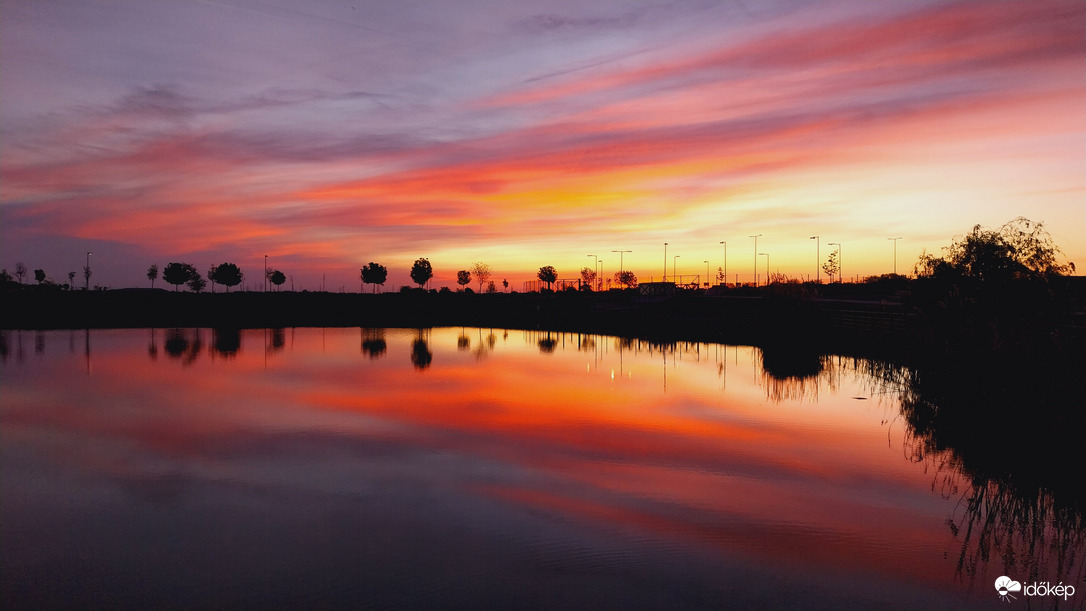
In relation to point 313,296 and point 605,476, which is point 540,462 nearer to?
point 605,476

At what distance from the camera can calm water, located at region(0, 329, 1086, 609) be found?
10086mm

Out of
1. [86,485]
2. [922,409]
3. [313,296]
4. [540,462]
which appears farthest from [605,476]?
[313,296]

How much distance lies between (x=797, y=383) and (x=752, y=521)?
61.2 feet

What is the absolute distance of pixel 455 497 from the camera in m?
14.0

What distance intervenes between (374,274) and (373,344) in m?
→ 135

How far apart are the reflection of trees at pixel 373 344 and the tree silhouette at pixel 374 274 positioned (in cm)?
12032

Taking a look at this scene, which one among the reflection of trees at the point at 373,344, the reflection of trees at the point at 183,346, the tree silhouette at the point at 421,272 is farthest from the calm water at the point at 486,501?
the tree silhouette at the point at 421,272

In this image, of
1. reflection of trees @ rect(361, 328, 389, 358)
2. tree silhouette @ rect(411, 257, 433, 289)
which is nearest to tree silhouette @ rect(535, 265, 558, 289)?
tree silhouette @ rect(411, 257, 433, 289)

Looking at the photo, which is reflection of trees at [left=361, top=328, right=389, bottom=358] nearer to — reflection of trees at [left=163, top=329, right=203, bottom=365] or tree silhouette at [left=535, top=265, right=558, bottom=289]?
reflection of trees at [left=163, top=329, right=203, bottom=365]

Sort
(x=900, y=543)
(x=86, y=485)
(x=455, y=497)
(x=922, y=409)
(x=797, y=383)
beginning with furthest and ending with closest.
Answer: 1. (x=797, y=383)
2. (x=922, y=409)
3. (x=86, y=485)
4. (x=455, y=497)
5. (x=900, y=543)

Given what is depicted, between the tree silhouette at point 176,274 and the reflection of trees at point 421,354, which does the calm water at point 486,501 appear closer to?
the reflection of trees at point 421,354

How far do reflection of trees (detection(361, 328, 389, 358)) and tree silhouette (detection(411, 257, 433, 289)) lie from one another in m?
113

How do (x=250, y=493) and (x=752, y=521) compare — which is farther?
(x=250, y=493)

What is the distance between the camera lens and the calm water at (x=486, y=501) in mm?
10086
